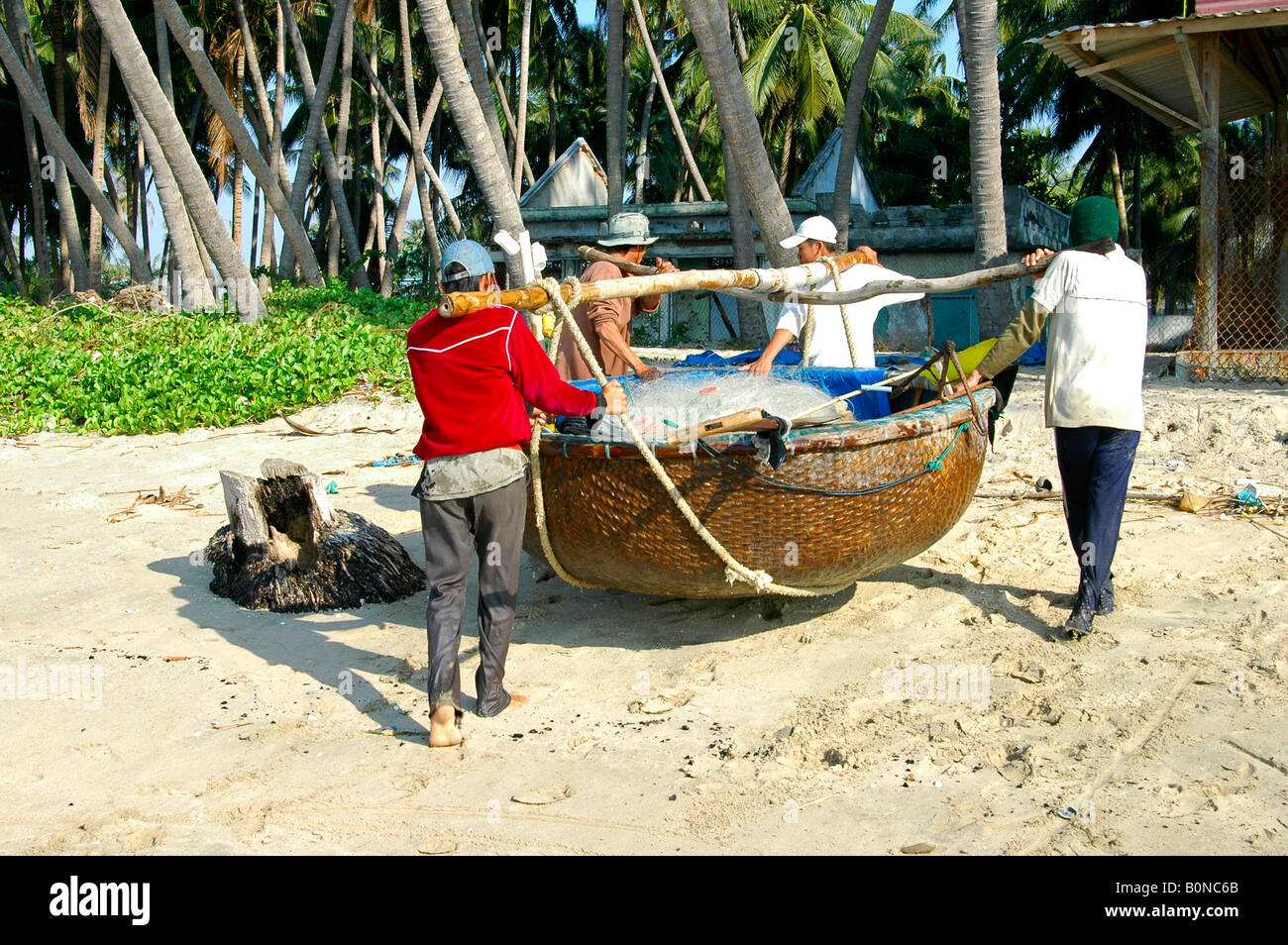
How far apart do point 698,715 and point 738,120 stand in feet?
19.2

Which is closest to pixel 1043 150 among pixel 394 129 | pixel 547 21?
pixel 547 21

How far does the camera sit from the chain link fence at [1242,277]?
9438mm

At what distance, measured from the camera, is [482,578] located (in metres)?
4.06

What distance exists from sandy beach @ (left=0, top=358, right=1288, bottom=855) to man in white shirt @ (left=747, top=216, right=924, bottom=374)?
119 centimetres

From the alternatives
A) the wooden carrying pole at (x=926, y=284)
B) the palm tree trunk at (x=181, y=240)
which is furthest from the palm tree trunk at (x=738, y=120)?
the palm tree trunk at (x=181, y=240)

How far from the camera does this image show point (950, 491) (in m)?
4.51

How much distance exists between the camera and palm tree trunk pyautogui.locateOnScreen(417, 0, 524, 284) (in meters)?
8.86

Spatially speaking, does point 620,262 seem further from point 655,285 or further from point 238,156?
point 238,156

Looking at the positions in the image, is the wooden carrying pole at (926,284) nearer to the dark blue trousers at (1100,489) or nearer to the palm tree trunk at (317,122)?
the dark blue trousers at (1100,489)

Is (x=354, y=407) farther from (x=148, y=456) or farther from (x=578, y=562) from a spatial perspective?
(x=578, y=562)

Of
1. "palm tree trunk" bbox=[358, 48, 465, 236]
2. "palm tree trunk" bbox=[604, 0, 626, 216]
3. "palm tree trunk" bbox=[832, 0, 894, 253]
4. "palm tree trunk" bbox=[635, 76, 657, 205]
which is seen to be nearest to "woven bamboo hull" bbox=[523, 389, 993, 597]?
"palm tree trunk" bbox=[832, 0, 894, 253]

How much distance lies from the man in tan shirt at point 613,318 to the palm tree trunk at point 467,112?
119 inches

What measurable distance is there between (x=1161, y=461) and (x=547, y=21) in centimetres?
2685

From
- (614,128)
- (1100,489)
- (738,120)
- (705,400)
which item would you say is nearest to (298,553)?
(705,400)
